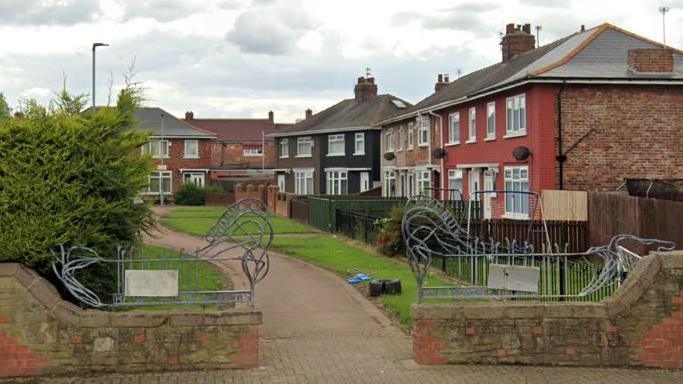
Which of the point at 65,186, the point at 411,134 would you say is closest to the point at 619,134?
the point at 411,134

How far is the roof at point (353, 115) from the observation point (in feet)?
169

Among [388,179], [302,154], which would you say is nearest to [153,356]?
[388,179]

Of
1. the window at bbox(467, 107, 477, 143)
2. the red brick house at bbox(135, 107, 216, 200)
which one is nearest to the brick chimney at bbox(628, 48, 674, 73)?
the window at bbox(467, 107, 477, 143)

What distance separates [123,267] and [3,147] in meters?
2.00

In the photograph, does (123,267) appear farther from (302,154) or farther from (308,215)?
(302,154)

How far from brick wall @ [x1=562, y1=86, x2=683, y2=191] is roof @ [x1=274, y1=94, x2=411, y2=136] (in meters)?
24.3

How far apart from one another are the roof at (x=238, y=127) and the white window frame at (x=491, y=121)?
60420mm

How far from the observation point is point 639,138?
25.2 meters

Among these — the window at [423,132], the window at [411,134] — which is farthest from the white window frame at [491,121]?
the window at [411,134]

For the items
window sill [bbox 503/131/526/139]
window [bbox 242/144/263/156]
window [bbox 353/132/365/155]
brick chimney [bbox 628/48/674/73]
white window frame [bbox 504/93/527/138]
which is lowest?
window sill [bbox 503/131/526/139]

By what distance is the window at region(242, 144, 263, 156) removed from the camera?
87.4 m

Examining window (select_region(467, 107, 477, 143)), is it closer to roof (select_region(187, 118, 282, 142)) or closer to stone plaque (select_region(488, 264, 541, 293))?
stone plaque (select_region(488, 264, 541, 293))

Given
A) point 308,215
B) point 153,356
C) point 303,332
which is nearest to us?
point 153,356

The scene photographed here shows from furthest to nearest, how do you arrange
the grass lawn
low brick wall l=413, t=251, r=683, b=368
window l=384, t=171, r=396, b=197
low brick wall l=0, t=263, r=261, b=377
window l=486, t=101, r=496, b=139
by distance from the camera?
window l=384, t=171, r=396, b=197, the grass lawn, window l=486, t=101, r=496, b=139, low brick wall l=413, t=251, r=683, b=368, low brick wall l=0, t=263, r=261, b=377
